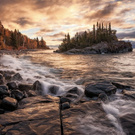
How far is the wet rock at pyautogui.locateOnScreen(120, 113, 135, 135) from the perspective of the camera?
314 cm

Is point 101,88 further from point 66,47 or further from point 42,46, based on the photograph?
point 42,46

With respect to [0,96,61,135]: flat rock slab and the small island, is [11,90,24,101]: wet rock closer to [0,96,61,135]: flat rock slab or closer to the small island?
[0,96,61,135]: flat rock slab

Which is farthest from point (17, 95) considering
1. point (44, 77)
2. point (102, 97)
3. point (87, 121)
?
point (44, 77)

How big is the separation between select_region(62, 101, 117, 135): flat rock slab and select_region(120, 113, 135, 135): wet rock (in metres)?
0.34

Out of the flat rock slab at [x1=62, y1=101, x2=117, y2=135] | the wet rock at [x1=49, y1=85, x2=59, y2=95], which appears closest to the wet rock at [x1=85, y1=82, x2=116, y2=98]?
the flat rock slab at [x1=62, y1=101, x2=117, y2=135]

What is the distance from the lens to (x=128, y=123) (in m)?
3.44

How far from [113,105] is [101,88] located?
1.27 metres

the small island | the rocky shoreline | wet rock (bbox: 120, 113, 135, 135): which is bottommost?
wet rock (bbox: 120, 113, 135, 135)

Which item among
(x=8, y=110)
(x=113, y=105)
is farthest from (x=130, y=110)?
(x=8, y=110)

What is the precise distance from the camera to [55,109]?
4.15 m

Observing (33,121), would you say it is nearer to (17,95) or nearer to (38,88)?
(17,95)

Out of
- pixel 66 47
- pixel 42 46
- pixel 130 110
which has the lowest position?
pixel 130 110

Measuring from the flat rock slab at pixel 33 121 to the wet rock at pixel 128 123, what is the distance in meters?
1.89

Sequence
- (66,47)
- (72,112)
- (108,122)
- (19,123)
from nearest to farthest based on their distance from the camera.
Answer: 1. (19,123)
2. (108,122)
3. (72,112)
4. (66,47)
